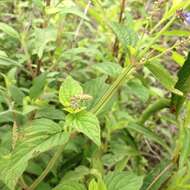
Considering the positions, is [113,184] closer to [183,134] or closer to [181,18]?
[183,134]

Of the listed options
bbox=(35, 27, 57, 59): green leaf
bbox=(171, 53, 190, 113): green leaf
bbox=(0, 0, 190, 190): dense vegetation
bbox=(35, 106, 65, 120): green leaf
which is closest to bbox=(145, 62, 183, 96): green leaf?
bbox=(0, 0, 190, 190): dense vegetation

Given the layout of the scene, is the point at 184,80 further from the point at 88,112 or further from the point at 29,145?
the point at 29,145

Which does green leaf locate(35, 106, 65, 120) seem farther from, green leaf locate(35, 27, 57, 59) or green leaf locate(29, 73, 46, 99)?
green leaf locate(35, 27, 57, 59)

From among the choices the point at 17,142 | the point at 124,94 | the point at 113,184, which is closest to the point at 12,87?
the point at 17,142

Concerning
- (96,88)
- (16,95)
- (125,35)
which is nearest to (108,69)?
(96,88)

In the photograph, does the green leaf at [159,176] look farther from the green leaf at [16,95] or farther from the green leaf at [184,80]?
the green leaf at [16,95]

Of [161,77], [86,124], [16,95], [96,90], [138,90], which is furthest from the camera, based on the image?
[138,90]

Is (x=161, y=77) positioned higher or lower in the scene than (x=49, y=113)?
higher
